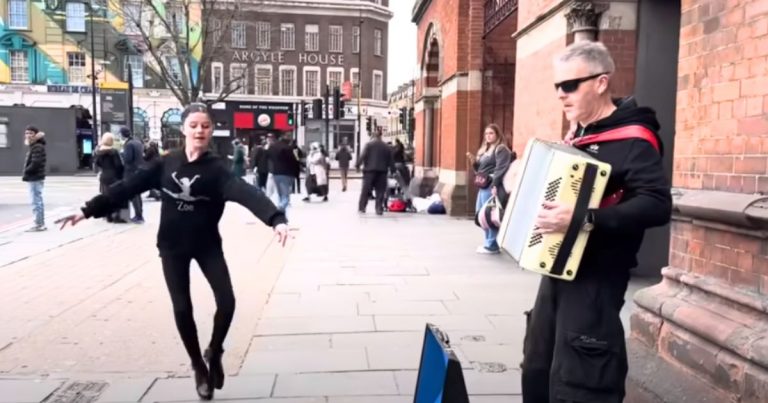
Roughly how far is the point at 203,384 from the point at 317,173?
13.4m

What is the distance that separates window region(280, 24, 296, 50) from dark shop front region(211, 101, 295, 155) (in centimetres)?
520

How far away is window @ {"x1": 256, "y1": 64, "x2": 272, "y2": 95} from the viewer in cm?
5041

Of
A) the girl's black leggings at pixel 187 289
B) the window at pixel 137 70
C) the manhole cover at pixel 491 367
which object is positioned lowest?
the manhole cover at pixel 491 367

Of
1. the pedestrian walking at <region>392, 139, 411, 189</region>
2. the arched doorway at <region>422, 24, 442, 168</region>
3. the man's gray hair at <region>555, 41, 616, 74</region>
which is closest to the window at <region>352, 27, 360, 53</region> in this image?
the arched doorway at <region>422, 24, 442, 168</region>

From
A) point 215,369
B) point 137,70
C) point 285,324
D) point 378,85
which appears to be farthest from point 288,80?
point 215,369

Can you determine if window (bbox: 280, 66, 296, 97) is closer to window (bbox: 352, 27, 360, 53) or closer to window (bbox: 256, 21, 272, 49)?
window (bbox: 256, 21, 272, 49)

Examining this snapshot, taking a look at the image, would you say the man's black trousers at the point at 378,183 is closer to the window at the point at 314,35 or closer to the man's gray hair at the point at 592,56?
the man's gray hair at the point at 592,56

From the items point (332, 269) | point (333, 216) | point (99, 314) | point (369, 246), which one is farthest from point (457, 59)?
point (99, 314)

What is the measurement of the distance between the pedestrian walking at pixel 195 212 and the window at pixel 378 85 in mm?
51528

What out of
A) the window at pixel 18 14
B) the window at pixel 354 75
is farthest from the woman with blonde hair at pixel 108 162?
the window at pixel 354 75

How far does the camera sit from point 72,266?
26.5ft

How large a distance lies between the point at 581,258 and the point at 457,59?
1114 centimetres

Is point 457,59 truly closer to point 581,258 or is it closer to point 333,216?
point 333,216

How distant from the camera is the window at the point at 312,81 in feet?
172
